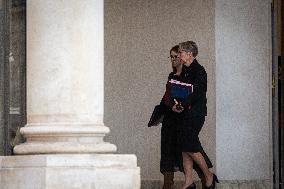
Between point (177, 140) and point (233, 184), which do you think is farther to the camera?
point (233, 184)

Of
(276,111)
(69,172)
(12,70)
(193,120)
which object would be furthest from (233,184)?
(69,172)

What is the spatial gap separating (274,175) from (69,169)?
572 cm

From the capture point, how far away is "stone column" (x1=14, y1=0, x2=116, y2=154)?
851 centimetres

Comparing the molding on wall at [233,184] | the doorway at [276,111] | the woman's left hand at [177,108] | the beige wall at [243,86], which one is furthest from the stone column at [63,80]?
the doorway at [276,111]

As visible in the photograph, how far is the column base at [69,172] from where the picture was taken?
822 centimetres

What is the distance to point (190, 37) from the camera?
13.6 m

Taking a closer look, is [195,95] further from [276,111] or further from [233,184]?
[276,111]

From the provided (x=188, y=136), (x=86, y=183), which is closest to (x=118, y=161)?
(x=86, y=183)

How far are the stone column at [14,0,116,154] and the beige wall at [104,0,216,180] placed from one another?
201 inches

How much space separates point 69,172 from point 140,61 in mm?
5627

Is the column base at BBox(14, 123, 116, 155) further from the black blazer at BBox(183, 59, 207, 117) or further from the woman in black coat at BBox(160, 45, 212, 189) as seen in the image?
the woman in black coat at BBox(160, 45, 212, 189)

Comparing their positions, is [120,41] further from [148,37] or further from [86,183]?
[86,183]

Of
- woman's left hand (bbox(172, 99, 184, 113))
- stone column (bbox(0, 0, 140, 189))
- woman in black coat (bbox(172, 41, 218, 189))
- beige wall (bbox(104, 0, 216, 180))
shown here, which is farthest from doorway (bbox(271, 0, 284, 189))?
stone column (bbox(0, 0, 140, 189))

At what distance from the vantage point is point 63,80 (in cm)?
852
